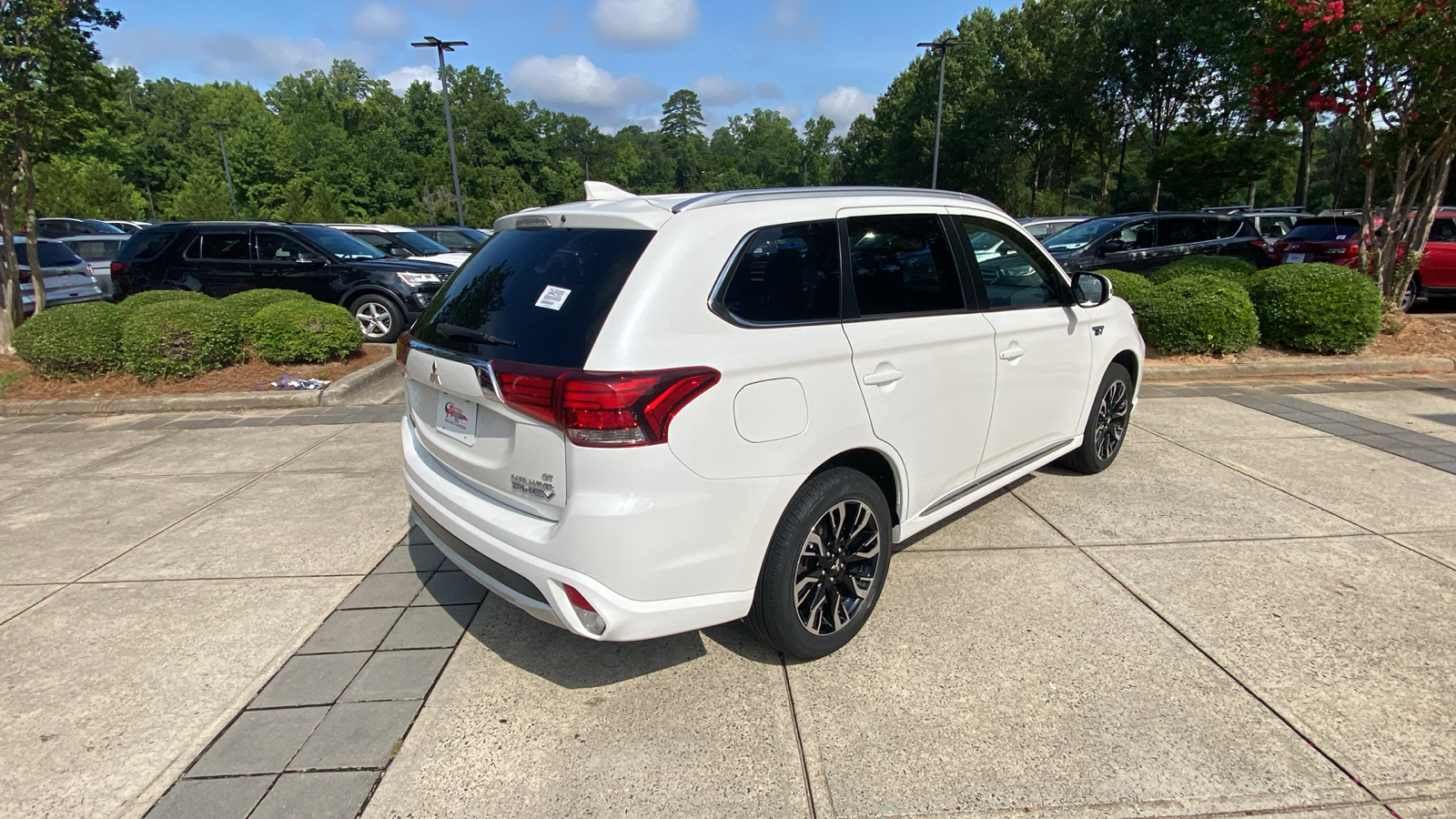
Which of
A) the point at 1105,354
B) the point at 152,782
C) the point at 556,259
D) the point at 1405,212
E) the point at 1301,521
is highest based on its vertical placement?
the point at 1405,212

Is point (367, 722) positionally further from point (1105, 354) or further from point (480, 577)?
point (1105, 354)

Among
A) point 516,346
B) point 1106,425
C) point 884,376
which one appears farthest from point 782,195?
point 1106,425

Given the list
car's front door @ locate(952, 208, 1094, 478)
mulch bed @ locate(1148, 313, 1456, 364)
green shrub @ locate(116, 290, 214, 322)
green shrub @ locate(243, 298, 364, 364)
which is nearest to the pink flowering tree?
mulch bed @ locate(1148, 313, 1456, 364)

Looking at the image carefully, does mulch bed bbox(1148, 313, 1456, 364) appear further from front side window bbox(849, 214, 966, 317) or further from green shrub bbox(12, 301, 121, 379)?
green shrub bbox(12, 301, 121, 379)

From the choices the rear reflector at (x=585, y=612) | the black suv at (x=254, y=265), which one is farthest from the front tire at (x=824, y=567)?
the black suv at (x=254, y=265)

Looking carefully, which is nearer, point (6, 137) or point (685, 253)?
point (685, 253)

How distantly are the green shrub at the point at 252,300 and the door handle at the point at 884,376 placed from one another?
291 inches

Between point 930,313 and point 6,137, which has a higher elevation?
point 6,137

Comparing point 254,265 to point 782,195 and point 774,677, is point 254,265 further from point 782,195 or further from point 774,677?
point 774,677

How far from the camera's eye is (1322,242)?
11.7 meters

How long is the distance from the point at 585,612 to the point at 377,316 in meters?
8.50

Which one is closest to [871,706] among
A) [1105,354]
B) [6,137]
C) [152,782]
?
[152,782]

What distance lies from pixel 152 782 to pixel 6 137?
27.6 feet

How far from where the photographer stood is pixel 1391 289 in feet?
30.8
